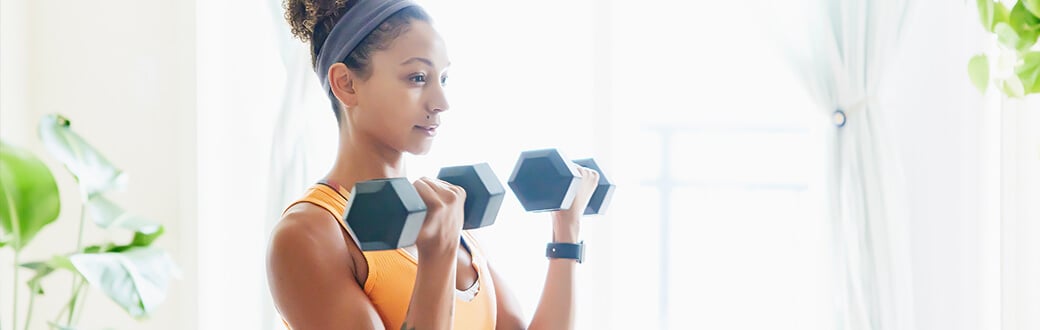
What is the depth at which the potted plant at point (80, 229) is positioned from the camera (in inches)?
42.4

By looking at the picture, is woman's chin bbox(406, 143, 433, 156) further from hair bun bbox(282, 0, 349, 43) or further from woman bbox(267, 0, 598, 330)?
hair bun bbox(282, 0, 349, 43)

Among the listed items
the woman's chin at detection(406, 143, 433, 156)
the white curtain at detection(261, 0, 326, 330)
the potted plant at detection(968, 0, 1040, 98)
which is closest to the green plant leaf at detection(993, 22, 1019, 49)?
the potted plant at detection(968, 0, 1040, 98)

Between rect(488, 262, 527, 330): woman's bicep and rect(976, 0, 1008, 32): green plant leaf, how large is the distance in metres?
0.76

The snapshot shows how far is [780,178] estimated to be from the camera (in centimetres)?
315

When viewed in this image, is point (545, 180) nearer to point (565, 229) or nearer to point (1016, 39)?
point (565, 229)

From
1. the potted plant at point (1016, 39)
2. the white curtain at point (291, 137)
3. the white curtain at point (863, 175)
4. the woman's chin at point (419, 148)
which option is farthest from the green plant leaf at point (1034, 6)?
the white curtain at point (291, 137)

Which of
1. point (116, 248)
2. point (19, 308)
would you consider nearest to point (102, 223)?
point (116, 248)

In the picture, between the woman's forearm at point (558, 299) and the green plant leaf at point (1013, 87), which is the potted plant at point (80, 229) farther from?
the green plant leaf at point (1013, 87)

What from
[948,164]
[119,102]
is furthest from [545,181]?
[119,102]

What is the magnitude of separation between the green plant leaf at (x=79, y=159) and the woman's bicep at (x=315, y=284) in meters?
0.20

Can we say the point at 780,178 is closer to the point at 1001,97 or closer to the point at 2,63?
the point at 1001,97

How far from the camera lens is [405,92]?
1.25m

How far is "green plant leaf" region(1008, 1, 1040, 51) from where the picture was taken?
857mm

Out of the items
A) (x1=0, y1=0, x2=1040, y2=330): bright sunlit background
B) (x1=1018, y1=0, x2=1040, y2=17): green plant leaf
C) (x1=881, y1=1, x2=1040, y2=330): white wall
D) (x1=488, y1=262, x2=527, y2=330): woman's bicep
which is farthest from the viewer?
(x1=0, y1=0, x2=1040, y2=330): bright sunlit background
